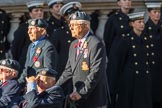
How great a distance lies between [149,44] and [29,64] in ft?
7.41

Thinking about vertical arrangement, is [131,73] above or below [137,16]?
below

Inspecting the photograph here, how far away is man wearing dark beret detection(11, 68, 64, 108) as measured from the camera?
670 cm

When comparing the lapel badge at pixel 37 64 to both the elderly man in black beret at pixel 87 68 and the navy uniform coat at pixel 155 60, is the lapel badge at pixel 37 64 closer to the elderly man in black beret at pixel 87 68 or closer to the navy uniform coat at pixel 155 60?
the elderly man in black beret at pixel 87 68

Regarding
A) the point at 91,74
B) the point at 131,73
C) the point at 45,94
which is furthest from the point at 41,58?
the point at 131,73

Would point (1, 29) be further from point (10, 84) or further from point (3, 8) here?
point (10, 84)

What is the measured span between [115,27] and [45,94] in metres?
3.47

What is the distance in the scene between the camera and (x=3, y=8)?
Answer: 11711 millimetres

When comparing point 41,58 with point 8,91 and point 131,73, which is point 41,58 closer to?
point 8,91

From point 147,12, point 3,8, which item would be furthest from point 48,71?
point 3,8

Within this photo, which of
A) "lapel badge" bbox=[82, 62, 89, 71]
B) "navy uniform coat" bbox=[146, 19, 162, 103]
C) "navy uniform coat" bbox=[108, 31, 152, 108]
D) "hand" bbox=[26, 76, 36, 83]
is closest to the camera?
"hand" bbox=[26, 76, 36, 83]

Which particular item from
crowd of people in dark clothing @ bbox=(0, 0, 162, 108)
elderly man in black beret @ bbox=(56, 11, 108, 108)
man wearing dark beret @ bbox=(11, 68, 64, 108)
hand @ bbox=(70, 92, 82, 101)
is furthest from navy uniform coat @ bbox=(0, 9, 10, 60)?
man wearing dark beret @ bbox=(11, 68, 64, 108)

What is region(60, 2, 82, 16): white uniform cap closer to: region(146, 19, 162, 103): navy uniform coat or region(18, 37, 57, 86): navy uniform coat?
region(146, 19, 162, 103): navy uniform coat

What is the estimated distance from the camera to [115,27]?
9984 millimetres

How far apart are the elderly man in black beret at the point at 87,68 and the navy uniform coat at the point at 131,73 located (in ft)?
5.71
